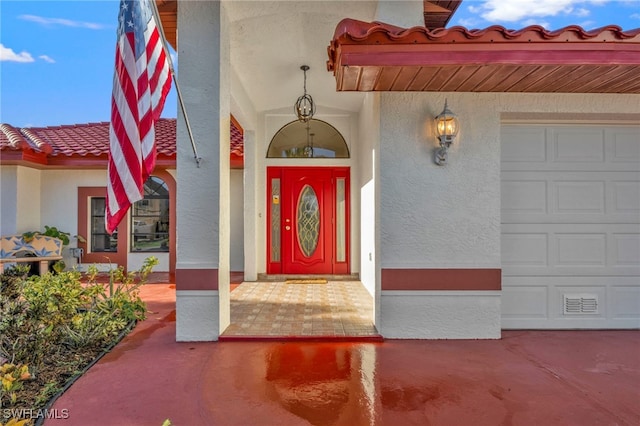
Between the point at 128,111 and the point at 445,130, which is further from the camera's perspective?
the point at 445,130

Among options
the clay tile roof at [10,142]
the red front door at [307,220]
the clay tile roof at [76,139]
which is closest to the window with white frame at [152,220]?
the clay tile roof at [76,139]

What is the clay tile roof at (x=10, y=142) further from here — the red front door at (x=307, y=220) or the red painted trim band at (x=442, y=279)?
the red painted trim band at (x=442, y=279)

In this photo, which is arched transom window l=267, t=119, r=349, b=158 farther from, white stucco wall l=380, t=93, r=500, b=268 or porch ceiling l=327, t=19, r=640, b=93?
porch ceiling l=327, t=19, r=640, b=93

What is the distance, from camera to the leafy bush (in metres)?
3.26

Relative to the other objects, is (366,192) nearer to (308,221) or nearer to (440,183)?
(308,221)

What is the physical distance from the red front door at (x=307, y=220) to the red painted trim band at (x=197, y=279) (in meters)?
4.10

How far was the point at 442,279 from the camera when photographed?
4348 millimetres

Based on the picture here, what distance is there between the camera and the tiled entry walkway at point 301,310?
14.8 feet

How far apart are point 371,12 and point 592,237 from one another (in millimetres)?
3914

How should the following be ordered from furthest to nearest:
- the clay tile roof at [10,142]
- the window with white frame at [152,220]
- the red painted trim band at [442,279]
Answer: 1. the window with white frame at [152,220]
2. the clay tile roof at [10,142]
3. the red painted trim band at [442,279]

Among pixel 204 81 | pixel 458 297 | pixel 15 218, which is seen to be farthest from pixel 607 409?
pixel 15 218

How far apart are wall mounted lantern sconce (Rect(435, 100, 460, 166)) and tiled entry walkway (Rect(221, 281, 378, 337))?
7.29 ft

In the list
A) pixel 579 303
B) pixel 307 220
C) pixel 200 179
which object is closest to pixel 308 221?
pixel 307 220

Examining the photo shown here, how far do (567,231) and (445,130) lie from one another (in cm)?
210
